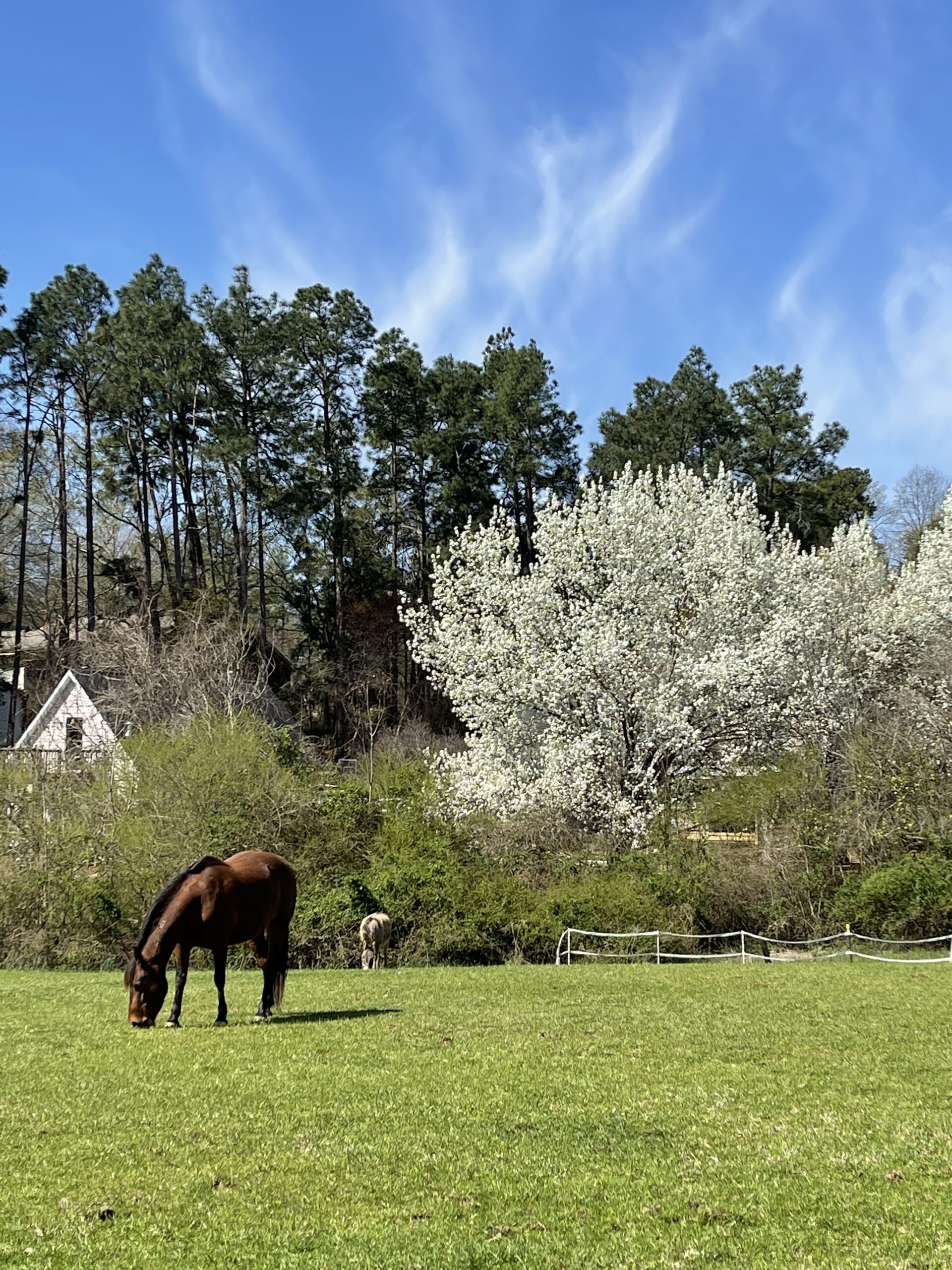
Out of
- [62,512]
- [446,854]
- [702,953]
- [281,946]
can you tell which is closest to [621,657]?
[446,854]

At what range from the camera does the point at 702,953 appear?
2211 centimetres

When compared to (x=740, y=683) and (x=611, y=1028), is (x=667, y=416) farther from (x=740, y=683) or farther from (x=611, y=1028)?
(x=611, y=1028)

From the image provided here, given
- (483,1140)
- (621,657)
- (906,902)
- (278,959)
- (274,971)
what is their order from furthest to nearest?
(621,657), (906,902), (278,959), (274,971), (483,1140)

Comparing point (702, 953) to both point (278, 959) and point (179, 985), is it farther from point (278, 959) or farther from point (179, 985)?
point (179, 985)

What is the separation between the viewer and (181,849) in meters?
22.3

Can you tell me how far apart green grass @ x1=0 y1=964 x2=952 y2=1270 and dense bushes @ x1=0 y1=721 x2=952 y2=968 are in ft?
28.0

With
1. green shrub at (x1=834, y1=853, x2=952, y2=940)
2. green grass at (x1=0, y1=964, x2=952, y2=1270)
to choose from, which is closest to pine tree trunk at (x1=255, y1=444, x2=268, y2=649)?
green shrub at (x1=834, y1=853, x2=952, y2=940)

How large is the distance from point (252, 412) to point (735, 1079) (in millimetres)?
42592

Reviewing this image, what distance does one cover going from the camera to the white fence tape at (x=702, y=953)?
20.7 metres

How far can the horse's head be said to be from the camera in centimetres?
1187

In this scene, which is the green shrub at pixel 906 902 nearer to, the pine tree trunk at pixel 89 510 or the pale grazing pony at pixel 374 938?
the pale grazing pony at pixel 374 938

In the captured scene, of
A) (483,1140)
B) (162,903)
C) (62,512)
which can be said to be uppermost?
(62,512)

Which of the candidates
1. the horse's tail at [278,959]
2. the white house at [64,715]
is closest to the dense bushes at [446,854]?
the horse's tail at [278,959]

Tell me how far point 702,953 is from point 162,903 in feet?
45.0
